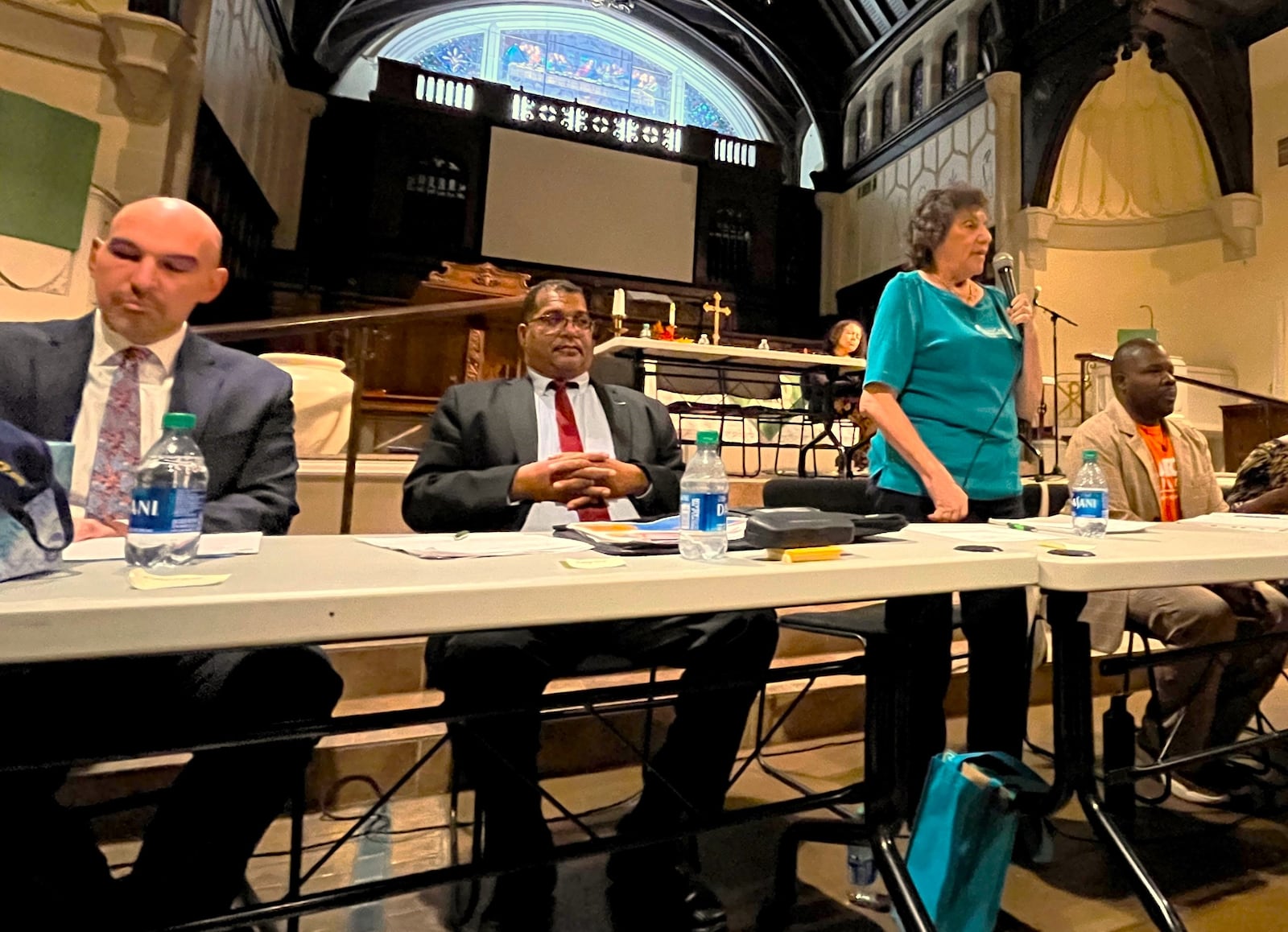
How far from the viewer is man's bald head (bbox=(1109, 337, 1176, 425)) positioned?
6.40ft

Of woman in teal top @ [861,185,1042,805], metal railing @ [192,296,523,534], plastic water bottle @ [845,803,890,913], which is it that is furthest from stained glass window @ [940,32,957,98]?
plastic water bottle @ [845,803,890,913]

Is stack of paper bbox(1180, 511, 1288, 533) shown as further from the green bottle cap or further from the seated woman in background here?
the seated woman in background

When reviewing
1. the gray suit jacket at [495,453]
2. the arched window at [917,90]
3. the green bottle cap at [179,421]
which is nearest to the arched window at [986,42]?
the arched window at [917,90]

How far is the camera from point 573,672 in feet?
4.27

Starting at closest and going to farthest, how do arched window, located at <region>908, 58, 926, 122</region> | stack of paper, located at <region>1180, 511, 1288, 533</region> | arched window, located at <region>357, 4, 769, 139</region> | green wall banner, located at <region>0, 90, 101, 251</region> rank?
stack of paper, located at <region>1180, 511, 1288, 533</region>
green wall banner, located at <region>0, 90, 101, 251</region>
arched window, located at <region>908, 58, 926, 122</region>
arched window, located at <region>357, 4, 769, 139</region>

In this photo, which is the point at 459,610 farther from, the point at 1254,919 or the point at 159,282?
the point at 1254,919

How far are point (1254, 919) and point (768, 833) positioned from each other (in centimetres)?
86

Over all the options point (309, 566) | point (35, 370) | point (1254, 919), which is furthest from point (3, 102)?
point (1254, 919)

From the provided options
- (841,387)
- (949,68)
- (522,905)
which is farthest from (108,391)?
(949,68)

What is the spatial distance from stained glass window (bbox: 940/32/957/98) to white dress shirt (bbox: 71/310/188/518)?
7840 mm

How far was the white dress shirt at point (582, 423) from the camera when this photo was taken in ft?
5.31

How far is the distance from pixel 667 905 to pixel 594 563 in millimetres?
825

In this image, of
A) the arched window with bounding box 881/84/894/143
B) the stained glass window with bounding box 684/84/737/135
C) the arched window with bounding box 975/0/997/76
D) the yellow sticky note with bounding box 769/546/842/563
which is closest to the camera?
the yellow sticky note with bounding box 769/546/842/563

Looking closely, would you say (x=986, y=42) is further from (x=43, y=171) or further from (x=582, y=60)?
(x=43, y=171)
